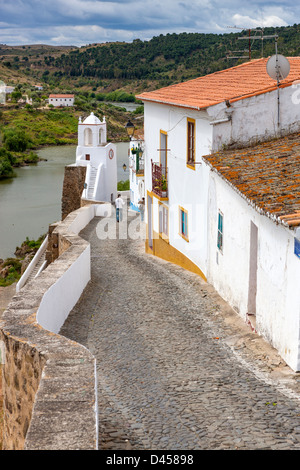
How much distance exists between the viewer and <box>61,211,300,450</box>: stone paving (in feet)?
19.2

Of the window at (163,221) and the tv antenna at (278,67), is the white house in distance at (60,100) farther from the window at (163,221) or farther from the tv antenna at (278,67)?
the tv antenna at (278,67)

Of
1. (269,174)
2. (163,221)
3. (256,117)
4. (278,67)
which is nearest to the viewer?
(269,174)

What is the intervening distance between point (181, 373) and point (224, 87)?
323 inches

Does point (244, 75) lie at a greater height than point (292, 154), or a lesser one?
greater

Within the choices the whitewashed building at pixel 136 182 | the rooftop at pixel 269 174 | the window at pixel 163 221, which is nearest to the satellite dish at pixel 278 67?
the rooftop at pixel 269 174

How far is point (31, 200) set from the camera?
2019 inches

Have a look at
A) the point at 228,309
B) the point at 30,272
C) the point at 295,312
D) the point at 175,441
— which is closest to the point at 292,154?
the point at 228,309

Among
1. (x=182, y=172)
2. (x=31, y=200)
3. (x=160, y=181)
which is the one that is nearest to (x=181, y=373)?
(x=182, y=172)

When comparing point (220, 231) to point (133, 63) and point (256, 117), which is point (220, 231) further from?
point (133, 63)

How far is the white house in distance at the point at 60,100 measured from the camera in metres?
98.8
